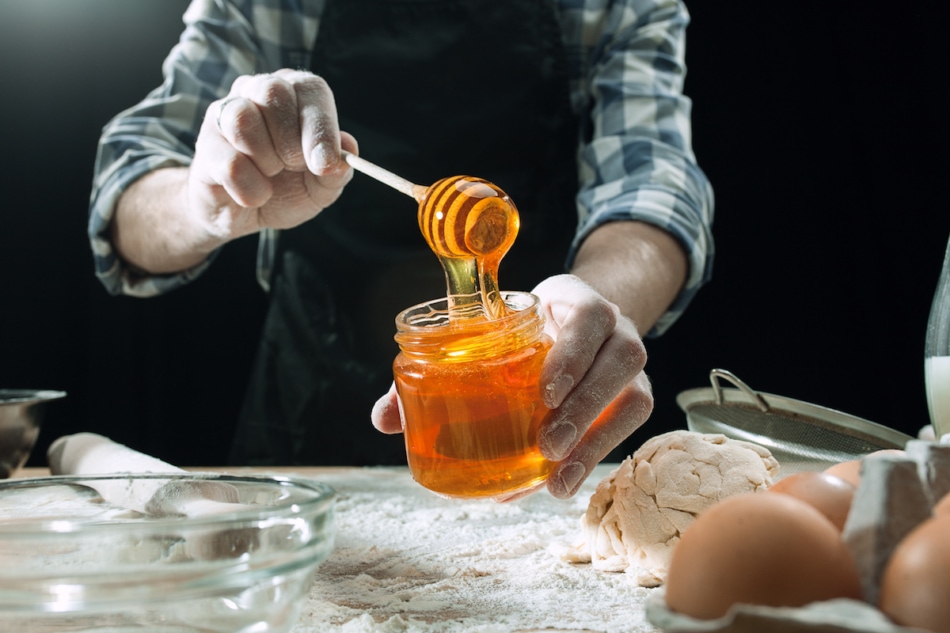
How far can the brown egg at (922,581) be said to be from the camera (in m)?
0.44

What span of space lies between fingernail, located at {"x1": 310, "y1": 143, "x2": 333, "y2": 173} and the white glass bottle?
99cm

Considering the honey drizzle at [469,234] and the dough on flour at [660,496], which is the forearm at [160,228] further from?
the dough on flour at [660,496]

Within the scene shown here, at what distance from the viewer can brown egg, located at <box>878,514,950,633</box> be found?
1.44ft

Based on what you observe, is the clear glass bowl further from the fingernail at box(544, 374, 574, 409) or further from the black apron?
the black apron

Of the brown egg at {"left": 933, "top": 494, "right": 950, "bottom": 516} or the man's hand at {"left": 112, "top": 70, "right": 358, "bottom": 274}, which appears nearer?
the brown egg at {"left": 933, "top": 494, "right": 950, "bottom": 516}

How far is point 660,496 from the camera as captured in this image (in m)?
1.10

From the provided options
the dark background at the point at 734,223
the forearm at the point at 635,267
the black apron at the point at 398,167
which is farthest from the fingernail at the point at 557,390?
the dark background at the point at 734,223

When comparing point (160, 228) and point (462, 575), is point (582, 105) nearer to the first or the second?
point (160, 228)

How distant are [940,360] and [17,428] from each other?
1.63 metres

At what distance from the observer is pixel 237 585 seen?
609 mm

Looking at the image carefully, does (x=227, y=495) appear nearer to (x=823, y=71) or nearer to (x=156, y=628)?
(x=156, y=628)

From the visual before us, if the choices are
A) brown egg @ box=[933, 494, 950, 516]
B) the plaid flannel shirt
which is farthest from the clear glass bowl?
the plaid flannel shirt

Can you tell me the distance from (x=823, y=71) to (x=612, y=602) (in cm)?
299

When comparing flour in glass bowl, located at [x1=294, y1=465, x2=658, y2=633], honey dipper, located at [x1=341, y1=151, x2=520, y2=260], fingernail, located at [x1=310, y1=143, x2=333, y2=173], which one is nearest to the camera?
flour in glass bowl, located at [x1=294, y1=465, x2=658, y2=633]
